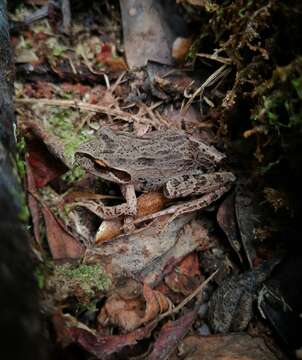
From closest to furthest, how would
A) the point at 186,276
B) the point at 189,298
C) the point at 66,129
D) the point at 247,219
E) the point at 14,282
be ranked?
the point at 14,282 < the point at 189,298 < the point at 247,219 < the point at 186,276 < the point at 66,129

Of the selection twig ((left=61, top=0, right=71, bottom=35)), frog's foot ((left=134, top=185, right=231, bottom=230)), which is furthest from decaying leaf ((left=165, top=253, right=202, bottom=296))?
twig ((left=61, top=0, right=71, bottom=35))

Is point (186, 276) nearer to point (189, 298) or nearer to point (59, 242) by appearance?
point (189, 298)

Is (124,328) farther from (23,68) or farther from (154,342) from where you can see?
(23,68)

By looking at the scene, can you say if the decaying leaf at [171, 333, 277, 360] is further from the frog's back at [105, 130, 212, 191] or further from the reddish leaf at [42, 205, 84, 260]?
the frog's back at [105, 130, 212, 191]

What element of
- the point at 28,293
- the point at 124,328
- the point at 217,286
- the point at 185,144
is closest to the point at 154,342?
the point at 124,328

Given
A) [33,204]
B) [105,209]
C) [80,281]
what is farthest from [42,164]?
[80,281]

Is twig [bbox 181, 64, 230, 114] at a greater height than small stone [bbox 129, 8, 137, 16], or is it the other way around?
small stone [bbox 129, 8, 137, 16]
